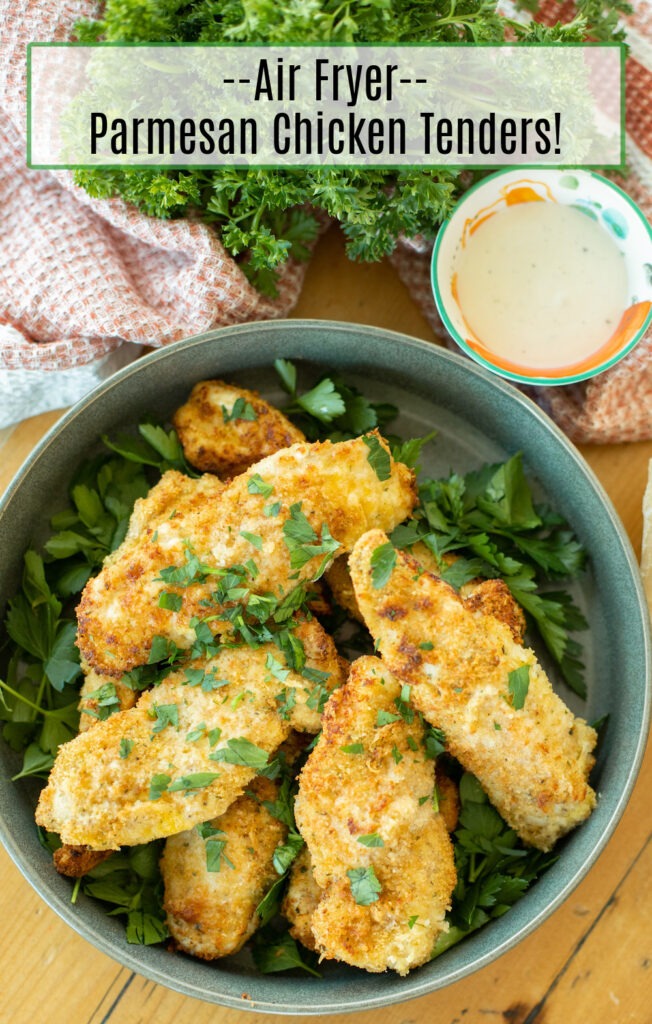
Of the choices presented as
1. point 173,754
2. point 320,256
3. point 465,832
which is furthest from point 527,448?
point 173,754

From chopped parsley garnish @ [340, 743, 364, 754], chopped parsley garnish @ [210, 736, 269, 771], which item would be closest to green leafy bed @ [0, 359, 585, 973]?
chopped parsley garnish @ [210, 736, 269, 771]

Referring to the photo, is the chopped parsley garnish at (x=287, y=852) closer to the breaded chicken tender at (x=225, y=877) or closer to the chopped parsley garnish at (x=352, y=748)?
the breaded chicken tender at (x=225, y=877)

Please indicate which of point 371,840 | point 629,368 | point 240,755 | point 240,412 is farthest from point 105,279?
point 371,840

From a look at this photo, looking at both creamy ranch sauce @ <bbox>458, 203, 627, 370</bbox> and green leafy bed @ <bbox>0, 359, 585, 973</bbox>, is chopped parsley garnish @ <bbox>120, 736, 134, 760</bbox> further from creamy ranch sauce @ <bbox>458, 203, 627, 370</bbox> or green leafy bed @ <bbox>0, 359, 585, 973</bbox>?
creamy ranch sauce @ <bbox>458, 203, 627, 370</bbox>

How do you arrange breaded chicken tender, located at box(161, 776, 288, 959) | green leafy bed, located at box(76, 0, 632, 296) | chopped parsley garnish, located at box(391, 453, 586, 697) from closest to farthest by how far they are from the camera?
green leafy bed, located at box(76, 0, 632, 296), breaded chicken tender, located at box(161, 776, 288, 959), chopped parsley garnish, located at box(391, 453, 586, 697)

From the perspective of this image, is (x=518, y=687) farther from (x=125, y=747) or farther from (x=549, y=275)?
(x=549, y=275)
